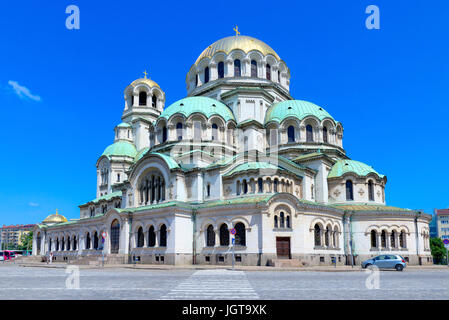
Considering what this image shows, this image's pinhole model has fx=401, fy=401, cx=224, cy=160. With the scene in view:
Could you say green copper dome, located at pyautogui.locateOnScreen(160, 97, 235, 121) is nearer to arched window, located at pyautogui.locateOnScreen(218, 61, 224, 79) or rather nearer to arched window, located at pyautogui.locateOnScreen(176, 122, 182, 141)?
arched window, located at pyautogui.locateOnScreen(176, 122, 182, 141)

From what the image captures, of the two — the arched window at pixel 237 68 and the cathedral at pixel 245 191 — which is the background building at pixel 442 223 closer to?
the cathedral at pixel 245 191

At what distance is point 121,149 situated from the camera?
200 ft

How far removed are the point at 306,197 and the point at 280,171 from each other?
516cm

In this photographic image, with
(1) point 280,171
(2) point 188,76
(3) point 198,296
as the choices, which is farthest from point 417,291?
(2) point 188,76

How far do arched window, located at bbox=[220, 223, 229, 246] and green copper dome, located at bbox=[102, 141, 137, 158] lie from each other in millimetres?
27667

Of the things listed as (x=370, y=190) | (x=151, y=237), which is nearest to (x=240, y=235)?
(x=151, y=237)

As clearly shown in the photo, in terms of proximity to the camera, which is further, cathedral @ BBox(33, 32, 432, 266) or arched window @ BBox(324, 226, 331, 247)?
arched window @ BBox(324, 226, 331, 247)

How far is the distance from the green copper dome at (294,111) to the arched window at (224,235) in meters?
16.4

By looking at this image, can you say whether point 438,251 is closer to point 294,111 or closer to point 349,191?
point 349,191

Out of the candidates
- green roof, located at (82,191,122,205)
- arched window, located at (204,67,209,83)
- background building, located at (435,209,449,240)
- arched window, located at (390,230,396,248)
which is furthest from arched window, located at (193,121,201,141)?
background building, located at (435,209,449,240)

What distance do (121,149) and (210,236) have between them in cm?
2803

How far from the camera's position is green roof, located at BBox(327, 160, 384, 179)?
1734 inches

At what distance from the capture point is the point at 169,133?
4622 centimetres

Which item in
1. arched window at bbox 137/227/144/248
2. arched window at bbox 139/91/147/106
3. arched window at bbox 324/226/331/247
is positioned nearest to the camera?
arched window at bbox 324/226/331/247
